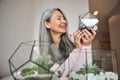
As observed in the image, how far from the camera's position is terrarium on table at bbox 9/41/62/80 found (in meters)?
1.40

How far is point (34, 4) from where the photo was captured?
1707 mm

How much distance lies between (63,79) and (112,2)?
0.87 m

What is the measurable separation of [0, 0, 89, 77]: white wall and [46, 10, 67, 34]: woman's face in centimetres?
5

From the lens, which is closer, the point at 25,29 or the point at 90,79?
the point at 90,79

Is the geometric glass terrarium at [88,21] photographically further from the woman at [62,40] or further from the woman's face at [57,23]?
the woman's face at [57,23]

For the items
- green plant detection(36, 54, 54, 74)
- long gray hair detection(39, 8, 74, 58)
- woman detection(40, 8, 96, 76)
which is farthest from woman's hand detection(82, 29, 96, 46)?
green plant detection(36, 54, 54, 74)

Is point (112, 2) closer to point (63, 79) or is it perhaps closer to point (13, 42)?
point (63, 79)

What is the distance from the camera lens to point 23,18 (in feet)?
5.47

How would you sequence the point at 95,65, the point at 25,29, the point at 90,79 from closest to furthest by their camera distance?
1. the point at 90,79
2. the point at 95,65
3. the point at 25,29

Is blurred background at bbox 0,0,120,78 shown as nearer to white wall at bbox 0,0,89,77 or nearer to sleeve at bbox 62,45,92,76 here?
white wall at bbox 0,0,89,77

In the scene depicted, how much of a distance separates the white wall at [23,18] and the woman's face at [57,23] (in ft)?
0.17

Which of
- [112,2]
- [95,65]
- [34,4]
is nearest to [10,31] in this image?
[34,4]

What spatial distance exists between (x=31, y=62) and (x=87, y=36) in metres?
0.55

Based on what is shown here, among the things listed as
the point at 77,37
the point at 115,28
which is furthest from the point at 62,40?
the point at 115,28
